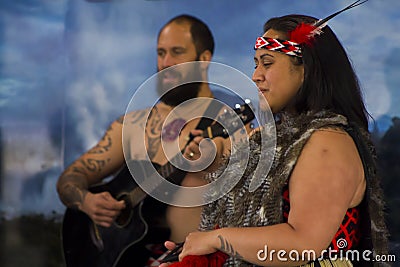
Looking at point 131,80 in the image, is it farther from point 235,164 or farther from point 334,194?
point 334,194

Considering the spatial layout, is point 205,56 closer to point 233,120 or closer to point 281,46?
point 233,120

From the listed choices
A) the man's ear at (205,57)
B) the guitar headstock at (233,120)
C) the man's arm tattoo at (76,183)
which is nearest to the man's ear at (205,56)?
the man's ear at (205,57)

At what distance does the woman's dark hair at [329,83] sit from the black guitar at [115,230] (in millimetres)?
1331

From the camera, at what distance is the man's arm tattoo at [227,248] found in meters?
1.48

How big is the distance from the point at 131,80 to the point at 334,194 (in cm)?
192

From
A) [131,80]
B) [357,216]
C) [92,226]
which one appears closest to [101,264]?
[92,226]

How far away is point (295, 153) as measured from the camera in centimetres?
154

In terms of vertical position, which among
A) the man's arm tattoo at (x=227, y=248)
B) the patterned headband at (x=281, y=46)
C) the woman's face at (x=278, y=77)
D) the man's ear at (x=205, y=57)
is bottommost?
the man's arm tattoo at (x=227, y=248)

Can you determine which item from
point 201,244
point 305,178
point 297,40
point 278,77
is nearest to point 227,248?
point 201,244

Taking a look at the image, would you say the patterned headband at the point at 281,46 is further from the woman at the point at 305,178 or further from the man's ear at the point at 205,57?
Answer: the man's ear at the point at 205,57

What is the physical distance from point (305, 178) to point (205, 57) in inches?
69.0

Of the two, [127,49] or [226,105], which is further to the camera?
[127,49]

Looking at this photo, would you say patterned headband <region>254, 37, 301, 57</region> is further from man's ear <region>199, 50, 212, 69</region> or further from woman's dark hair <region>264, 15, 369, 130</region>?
man's ear <region>199, 50, 212, 69</region>

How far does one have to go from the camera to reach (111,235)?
3145mm
